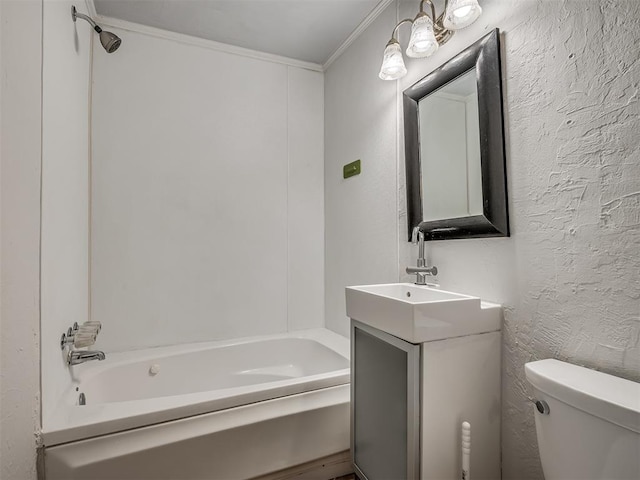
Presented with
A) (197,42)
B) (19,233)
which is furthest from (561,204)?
(197,42)

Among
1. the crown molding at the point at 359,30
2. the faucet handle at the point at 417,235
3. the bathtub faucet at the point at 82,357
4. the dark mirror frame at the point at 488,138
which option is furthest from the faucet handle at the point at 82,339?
the crown molding at the point at 359,30

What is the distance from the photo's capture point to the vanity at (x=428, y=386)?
1.05 metres

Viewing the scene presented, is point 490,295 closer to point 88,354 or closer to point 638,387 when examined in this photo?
point 638,387

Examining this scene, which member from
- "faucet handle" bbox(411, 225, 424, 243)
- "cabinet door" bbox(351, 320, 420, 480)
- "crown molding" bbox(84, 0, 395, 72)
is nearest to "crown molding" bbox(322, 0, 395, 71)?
"crown molding" bbox(84, 0, 395, 72)

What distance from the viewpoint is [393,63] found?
5.01ft

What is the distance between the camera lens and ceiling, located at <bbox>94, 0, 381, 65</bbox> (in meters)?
1.83

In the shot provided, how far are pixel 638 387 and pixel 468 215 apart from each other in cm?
72

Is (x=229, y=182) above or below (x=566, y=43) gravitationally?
below

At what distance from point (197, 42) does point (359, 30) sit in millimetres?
1046

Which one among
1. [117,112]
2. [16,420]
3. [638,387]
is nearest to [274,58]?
[117,112]

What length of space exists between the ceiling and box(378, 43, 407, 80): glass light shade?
0.52 metres

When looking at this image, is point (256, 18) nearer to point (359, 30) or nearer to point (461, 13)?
point (359, 30)

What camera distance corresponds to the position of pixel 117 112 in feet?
6.50

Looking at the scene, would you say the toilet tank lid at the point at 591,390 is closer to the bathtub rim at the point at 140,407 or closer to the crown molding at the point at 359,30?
the bathtub rim at the point at 140,407
